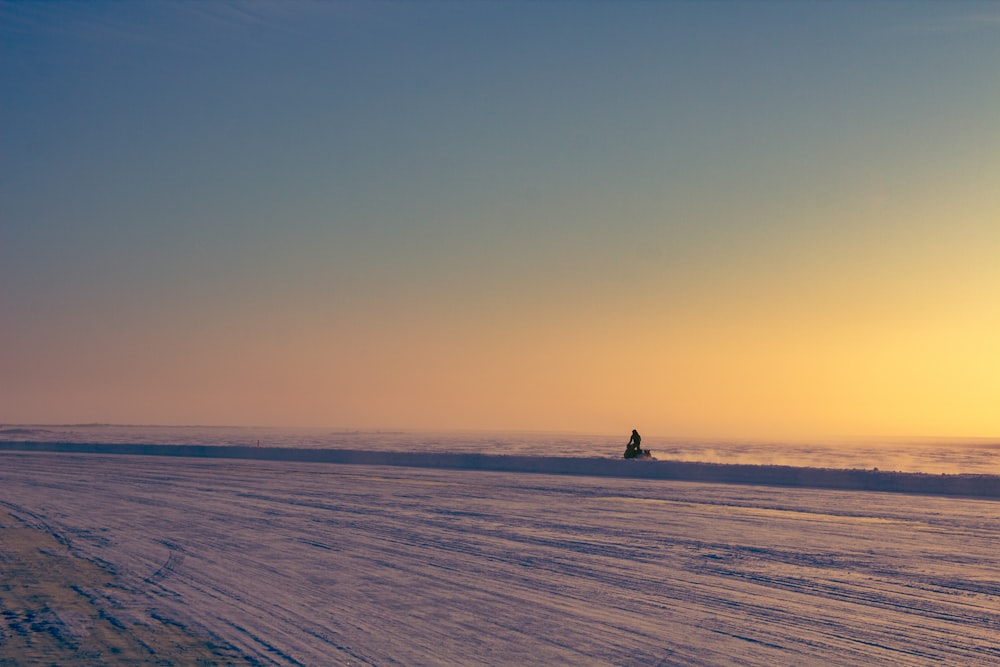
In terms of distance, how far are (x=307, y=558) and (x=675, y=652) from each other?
20.5ft

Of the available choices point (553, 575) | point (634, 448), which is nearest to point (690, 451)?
point (634, 448)

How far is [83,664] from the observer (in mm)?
6188

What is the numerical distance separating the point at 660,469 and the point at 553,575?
71.4 feet

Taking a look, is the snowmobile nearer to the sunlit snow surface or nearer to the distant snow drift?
the distant snow drift

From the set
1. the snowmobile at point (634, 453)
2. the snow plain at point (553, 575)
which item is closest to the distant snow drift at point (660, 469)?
the snow plain at point (553, 575)

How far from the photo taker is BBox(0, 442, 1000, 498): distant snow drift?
77.4ft

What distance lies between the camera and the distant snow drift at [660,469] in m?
23.6

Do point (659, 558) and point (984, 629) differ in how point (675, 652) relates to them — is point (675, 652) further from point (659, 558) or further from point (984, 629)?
point (659, 558)

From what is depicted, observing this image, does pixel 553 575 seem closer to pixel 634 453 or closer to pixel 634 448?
pixel 634 453

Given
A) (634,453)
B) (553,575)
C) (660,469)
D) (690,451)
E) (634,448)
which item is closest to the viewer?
(553,575)

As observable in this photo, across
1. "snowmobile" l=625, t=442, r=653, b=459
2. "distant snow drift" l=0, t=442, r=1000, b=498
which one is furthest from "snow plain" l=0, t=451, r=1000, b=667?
"snowmobile" l=625, t=442, r=653, b=459

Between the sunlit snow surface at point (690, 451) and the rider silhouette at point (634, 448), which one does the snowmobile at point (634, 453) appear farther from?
the sunlit snow surface at point (690, 451)

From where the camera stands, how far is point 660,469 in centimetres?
3091

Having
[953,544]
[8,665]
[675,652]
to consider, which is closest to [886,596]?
[675,652]
